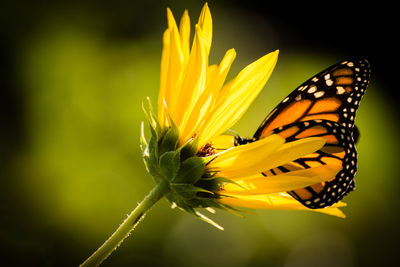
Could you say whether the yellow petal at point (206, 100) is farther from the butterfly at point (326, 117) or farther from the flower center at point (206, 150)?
the butterfly at point (326, 117)

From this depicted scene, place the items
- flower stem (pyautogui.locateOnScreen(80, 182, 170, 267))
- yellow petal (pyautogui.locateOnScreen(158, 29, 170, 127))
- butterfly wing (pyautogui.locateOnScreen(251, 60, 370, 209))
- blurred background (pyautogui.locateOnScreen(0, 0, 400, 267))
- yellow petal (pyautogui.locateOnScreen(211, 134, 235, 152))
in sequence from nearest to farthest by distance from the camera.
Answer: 1. flower stem (pyautogui.locateOnScreen(80, 182, 170, 267))
2. yellow petal (pyautogui.locateOnScreen(158, 29, 170, 127))
3. butterfly wing (pyautogui.locateOnScreen(251, 60, 370, 209))
4. yellow petal (pyautogui.locateOnScreen(211, 134, 235, 152))
5. blurred background (pyautogui.locateOnScreen(0, 0, 400, 267))

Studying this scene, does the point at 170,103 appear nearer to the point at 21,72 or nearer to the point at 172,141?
the point at 172,141

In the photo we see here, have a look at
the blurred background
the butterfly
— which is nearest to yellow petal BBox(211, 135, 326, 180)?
the butterfly

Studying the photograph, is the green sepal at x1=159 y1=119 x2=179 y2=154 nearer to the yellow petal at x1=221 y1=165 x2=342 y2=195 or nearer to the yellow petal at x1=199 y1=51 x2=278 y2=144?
the yellow petal at x1=199 y1=51 x2=278 y2=144

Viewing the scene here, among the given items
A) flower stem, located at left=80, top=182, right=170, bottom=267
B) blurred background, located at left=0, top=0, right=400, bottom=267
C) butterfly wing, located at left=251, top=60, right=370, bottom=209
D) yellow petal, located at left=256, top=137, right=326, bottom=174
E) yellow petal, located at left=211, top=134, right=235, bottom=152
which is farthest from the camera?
blurred background, located at left=0, top=0, right=400, bottom=267

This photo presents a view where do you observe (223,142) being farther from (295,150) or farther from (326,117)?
(295,150)

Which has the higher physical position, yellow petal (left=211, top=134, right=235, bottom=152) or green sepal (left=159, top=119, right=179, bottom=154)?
green sepal (left=159, top=119, right=179, bottom=154)

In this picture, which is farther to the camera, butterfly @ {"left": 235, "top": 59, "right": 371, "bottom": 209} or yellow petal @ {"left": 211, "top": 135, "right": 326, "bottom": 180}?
butterfly @ {"left": 235, "top": 59, "right": 371, "bottom": 209}
